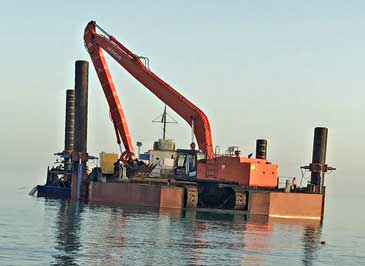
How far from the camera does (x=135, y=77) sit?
8731 cm

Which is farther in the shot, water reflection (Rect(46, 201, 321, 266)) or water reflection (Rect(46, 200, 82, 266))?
water reflection (Rect(46, 201, 321, 266))

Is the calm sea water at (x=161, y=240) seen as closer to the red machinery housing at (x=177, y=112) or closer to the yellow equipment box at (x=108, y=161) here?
the red machinery housing at (x=177, y=112)

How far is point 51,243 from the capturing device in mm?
49938

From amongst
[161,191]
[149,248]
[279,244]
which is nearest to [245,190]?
[161,191]

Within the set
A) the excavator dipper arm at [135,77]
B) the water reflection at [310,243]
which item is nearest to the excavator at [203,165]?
the excavator dipper arm at [135,77]

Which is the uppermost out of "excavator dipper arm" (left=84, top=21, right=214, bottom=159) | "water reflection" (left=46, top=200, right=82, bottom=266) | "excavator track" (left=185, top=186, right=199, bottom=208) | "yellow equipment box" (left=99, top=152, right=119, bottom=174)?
"excavator dipper arm" (left=84, top=21, right=214, bottom=159)

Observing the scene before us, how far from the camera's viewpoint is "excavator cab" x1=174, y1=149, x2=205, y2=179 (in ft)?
279

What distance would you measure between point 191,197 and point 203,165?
3.82 meters

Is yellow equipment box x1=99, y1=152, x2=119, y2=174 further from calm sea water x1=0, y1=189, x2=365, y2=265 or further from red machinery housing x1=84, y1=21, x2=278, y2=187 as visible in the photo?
calm sea water x1=0, y1=189, x2=365, y2=265

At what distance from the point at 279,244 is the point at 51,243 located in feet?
51.6

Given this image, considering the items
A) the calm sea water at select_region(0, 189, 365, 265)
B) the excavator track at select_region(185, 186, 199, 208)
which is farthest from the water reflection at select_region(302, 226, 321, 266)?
the excavator track at select_region(185, 186, 199, 208)

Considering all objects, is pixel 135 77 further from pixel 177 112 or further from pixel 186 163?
pixel 186 163

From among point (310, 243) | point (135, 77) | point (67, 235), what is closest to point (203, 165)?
point (135, 77)

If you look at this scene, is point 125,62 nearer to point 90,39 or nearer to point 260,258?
point 90,39
